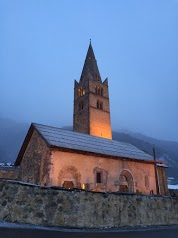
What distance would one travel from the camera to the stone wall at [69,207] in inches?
352

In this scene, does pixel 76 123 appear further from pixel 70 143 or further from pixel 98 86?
pixel 70 143

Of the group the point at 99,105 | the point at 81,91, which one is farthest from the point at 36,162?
the point at 81,91

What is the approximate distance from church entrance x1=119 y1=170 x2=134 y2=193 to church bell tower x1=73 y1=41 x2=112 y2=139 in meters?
16.4

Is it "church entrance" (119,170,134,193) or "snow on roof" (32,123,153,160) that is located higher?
"snow on roof" (32,123,153,160)

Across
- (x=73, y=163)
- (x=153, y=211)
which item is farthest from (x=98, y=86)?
(x=153, y=211)

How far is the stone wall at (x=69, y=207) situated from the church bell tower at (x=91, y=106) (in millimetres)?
26120

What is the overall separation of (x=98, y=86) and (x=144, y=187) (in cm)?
2604

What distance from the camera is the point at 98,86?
4412 cm

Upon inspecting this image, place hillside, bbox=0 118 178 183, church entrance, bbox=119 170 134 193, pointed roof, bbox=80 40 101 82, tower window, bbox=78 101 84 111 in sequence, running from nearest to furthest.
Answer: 1. church entrance, bbox=119 170 134 193
2. tower window, bbox=78 101 84 111
3. pointed roof, bbox=80 40 101 82
4. hillside, bbox=0 118 178 183

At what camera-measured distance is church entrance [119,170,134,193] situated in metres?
21.4

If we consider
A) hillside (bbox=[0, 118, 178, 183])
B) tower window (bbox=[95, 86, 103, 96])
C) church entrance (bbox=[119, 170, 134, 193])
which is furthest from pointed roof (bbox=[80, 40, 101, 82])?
hillside (bbox=[0, 118, 178, 183])

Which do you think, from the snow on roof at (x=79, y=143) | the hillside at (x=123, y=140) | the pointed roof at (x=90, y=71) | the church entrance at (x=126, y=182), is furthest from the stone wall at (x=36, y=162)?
the hillside at (x=123, y=140)

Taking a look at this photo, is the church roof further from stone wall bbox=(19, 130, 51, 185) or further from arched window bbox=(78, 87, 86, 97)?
arched window bbox=(78, 87, 86, 97)

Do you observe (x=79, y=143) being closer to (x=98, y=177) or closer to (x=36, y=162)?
(x=98, y=177)
